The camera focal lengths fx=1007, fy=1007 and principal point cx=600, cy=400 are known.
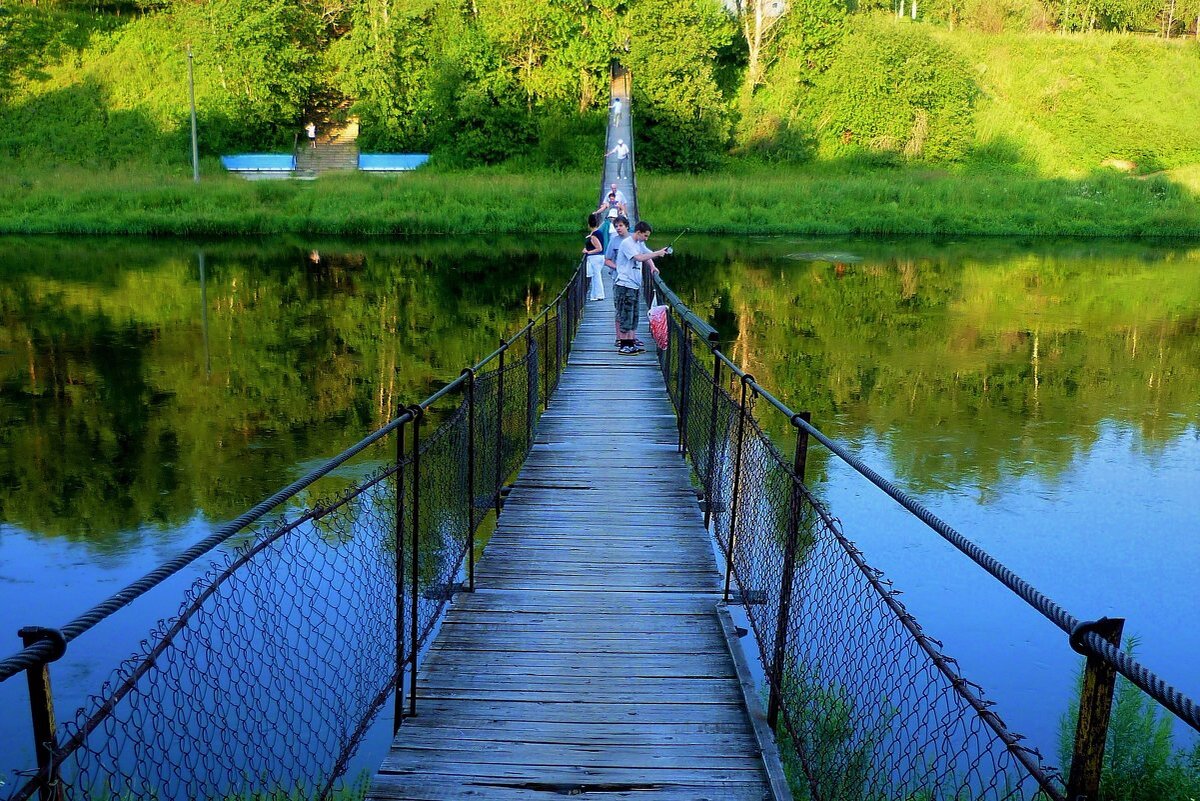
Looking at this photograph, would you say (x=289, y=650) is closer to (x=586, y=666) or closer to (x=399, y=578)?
(x=586, y=666)

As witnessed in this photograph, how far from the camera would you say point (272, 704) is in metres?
5.86

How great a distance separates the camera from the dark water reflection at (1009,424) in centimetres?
727

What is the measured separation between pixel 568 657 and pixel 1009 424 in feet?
31.3

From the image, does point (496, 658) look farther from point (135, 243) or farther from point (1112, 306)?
point (135, 243)

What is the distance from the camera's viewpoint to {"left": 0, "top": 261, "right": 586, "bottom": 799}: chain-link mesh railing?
9.07 feet

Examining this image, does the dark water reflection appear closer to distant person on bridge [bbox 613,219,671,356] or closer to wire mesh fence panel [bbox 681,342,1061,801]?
wire mesh fence panel [bbox 681,342,1061,801]

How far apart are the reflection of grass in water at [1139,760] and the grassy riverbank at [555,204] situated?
27.8 metres

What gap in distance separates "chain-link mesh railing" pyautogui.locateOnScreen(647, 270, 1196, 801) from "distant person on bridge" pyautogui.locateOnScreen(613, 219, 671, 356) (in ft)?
4.82

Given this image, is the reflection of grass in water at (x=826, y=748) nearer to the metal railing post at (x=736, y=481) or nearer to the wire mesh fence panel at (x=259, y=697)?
the metal railing post at (x=736, y=481)

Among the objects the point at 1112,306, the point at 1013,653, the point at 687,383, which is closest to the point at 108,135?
the point at 1112,306

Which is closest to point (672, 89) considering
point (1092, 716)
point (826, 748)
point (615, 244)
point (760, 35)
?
point (760, 35)

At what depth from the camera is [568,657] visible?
4.57 metres

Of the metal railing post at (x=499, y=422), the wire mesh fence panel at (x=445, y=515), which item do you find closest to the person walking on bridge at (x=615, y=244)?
the metal railing post at (x=499, y=422)

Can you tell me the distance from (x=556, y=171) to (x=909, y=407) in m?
26.9
